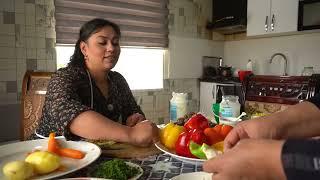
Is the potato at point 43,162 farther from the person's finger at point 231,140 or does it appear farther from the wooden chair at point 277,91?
the wooden chair at point 277,91

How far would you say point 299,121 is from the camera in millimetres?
809

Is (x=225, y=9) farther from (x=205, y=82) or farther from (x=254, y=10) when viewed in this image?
(x=205, y=82)

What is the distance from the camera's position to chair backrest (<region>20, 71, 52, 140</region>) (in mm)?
1426

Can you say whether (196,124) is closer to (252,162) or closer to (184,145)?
(184,145)

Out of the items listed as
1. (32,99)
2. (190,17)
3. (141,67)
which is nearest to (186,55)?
(190,17)

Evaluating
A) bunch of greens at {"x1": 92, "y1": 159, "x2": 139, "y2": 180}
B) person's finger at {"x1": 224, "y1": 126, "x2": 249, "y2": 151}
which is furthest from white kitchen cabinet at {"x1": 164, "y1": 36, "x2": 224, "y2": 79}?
bunch of greens at {"x1": 92, "y1": 159, "x2": 139, "y2": 180}

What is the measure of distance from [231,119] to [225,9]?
252 cm

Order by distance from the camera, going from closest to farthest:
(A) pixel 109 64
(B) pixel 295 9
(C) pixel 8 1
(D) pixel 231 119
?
(D) pixel 231 119 < (A) pixel 109 64 < (C) pixel 8 1 < (B) pixel 295 9

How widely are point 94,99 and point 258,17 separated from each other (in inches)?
91.4

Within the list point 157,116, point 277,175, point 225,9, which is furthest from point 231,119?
point 225,9

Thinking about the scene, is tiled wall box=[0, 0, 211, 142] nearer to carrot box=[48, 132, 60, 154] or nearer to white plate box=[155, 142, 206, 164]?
carrot box=[48, 132, 60, 154]

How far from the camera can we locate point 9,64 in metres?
2.17

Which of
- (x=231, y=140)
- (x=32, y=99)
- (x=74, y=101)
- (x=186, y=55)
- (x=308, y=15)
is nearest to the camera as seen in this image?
(x=231, y=140)

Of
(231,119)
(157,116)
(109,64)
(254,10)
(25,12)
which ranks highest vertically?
(254,10)
